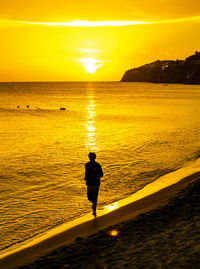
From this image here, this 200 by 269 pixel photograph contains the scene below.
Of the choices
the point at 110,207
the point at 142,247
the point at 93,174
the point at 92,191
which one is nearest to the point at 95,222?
the point at 92,191

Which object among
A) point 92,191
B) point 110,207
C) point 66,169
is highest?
point 92,191

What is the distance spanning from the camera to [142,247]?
26.1 ft

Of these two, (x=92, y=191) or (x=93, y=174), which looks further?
(x=92, y=191)

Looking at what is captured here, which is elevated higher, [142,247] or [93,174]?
[93,174]

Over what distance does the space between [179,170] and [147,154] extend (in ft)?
17.3

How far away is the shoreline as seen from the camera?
28.3 feet

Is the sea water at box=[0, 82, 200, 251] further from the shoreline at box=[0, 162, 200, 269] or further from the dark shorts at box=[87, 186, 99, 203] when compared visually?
the dark shorts at box=[87, 186, 99, 203]

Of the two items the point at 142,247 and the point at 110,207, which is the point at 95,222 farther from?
the point at 142,247

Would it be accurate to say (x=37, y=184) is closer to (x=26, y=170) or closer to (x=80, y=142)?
(x=26, y=170)

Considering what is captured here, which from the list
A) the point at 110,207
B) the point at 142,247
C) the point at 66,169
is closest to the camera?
the point at 142,247

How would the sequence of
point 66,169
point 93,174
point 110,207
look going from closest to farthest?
point 93,174 → point 110,207 → point 66,169

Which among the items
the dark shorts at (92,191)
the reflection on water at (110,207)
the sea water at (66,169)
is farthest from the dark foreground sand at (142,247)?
the sea water at (66,169)

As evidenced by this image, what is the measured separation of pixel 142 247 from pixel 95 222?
2972 millimetres

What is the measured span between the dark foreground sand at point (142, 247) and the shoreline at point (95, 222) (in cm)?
56
